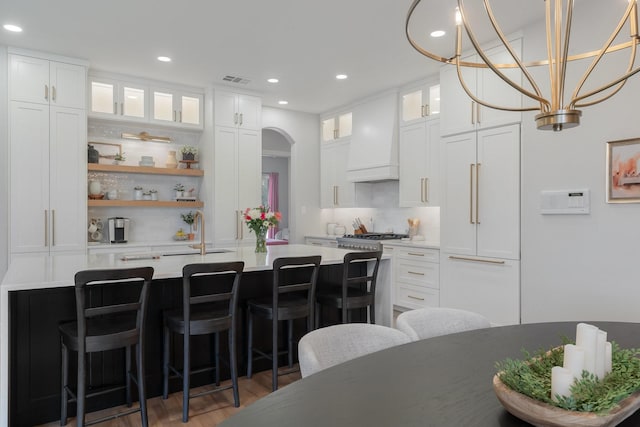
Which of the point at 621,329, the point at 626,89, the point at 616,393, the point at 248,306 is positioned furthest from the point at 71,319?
the point at 626,89

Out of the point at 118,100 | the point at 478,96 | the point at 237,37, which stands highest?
the point at 237,37

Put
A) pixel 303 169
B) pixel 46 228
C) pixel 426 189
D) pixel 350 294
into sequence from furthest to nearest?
pixel 303 169
pixel 426 189
pixel 46 228
pixel 350 294

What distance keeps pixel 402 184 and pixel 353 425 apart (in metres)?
4.68

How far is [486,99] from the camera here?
162 inches

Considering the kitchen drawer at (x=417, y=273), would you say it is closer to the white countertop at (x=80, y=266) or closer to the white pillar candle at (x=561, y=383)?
the white countertop at (x=80, y=266)

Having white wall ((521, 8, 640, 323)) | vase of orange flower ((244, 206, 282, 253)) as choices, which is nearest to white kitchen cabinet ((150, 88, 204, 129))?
vase of orange flower ((244, 206, 282, 253))

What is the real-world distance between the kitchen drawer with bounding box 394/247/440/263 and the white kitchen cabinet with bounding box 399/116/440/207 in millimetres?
563

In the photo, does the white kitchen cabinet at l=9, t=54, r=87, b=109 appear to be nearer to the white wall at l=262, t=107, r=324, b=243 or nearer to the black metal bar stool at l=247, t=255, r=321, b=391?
the white wall at l=262, t=107, r=324, b=243

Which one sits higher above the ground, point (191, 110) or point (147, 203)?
point (191, 110)

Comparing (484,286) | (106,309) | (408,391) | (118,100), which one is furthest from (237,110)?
(408,391)

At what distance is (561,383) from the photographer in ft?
2.99

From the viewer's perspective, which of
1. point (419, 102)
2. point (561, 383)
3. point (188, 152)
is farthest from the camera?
point (188, 152)

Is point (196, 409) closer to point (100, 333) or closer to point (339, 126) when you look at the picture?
point (100, 333)

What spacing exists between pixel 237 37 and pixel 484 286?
3.36 meters
